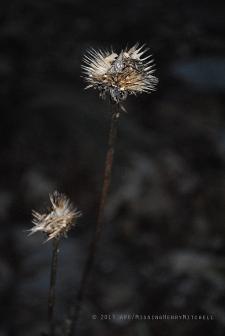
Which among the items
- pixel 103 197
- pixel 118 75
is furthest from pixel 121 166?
pixel 118 75

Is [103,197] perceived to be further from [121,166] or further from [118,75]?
[121,166]

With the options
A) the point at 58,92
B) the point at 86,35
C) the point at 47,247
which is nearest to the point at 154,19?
the point at 86,35

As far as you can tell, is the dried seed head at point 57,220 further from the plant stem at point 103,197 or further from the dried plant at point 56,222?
the plant stem at point 103,197

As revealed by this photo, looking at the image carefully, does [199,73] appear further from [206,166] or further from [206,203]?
[206,203]

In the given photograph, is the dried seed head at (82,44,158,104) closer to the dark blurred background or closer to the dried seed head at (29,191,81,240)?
the dried seed head at (29,191,81,240)

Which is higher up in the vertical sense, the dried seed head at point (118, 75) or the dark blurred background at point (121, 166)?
the dark blurred background at point (121, 166)

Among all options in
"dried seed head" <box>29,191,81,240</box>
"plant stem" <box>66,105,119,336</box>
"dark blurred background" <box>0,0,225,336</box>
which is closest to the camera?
"plant stem" <box>66,105,119,336</box>

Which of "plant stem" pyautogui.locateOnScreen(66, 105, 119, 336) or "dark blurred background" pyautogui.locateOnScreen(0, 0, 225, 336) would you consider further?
"dark blurred background" pyautogui.locateOnScreen(0, 0, 225, 336)

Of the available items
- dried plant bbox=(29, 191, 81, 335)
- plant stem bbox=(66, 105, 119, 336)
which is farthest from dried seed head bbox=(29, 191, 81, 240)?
plant stem bbox=(66, 105, 119, 336)

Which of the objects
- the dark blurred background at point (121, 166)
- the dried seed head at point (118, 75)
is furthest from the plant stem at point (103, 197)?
the dark blurred background at point (121, 166)
